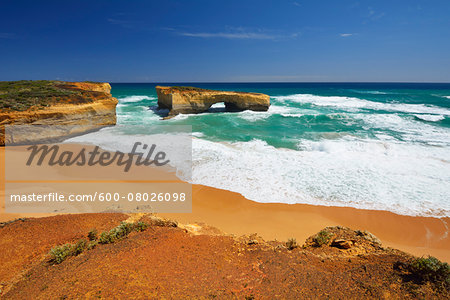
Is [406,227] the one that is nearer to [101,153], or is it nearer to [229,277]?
[229,277]

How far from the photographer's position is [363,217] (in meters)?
7.14

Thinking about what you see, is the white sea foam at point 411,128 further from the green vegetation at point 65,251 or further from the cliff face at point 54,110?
the cliff face at point 54,110

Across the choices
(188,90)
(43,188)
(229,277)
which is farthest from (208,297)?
(188,90)

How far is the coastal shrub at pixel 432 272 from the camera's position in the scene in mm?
3295

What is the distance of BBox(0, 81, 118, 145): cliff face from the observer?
13430mm

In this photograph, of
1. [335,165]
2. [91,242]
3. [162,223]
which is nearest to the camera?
[91,242]

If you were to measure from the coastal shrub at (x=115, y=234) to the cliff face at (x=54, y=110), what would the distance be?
13.0 m

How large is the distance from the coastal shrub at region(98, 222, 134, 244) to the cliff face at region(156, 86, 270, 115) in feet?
72.0

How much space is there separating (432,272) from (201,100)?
25794 millimetres

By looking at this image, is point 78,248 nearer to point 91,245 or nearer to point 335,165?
point 91,245

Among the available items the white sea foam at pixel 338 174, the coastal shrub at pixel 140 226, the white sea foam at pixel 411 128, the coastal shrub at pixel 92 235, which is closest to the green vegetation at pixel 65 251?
the coastal shrub at pixel 92 235

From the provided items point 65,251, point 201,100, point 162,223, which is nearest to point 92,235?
point 65,251

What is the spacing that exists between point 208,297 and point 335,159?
1027 centimetres

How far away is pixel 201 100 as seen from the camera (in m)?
27.2
